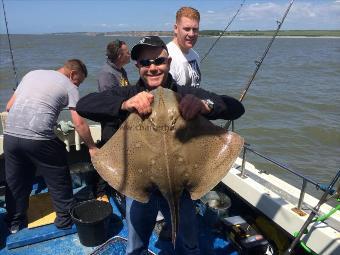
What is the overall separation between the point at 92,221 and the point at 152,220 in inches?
53.3

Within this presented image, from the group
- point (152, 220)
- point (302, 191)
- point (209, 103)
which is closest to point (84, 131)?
A: point (152, 220)

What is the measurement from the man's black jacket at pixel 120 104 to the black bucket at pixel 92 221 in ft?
6.09

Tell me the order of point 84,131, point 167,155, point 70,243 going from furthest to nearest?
1. point 84,131
2. point 70,243
3. point 167,155

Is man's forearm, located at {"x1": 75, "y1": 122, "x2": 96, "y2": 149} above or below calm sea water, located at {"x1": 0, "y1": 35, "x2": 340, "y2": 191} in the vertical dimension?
above

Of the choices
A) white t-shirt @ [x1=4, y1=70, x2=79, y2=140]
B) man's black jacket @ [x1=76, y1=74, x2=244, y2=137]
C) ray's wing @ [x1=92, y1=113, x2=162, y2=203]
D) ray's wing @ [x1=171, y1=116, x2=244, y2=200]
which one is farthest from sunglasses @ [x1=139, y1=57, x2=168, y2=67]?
white t-shirt @ [x1=4, y1=70, x2=79, y2=140]

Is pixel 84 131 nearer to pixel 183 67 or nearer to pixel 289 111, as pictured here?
pixel 183 67

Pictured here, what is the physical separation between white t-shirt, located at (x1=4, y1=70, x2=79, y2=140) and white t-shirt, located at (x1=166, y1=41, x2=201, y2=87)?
4.61 ft

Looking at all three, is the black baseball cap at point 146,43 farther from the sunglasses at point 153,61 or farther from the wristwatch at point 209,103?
the wristwatch at point 209,103

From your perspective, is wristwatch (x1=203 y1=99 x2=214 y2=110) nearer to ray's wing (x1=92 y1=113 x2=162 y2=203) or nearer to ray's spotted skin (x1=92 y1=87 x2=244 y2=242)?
ray's spotted skin (x1=92 y1=87 x2=244 y2=242)

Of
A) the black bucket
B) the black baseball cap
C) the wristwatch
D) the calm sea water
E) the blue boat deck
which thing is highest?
the black baseball cap

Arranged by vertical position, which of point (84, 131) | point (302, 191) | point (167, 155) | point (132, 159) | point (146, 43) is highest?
point (146, 43)

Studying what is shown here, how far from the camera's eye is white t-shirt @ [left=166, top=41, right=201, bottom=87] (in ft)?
12.0

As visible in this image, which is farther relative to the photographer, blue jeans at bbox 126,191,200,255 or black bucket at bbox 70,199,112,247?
black bucket at bbox 70,199,112,247

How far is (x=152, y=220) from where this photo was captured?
298cm
